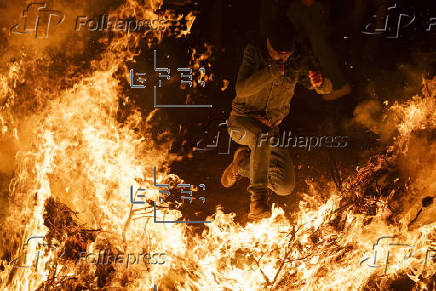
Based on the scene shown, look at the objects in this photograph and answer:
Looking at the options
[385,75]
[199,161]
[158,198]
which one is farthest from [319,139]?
[158,198]

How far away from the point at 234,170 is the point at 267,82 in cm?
135

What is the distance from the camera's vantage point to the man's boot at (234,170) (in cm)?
443

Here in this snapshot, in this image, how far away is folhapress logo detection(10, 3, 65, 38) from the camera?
479 centimetres

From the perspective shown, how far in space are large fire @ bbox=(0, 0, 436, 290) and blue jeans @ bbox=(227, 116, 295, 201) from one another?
34.9 inches

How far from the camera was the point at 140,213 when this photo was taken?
4.93 metres
